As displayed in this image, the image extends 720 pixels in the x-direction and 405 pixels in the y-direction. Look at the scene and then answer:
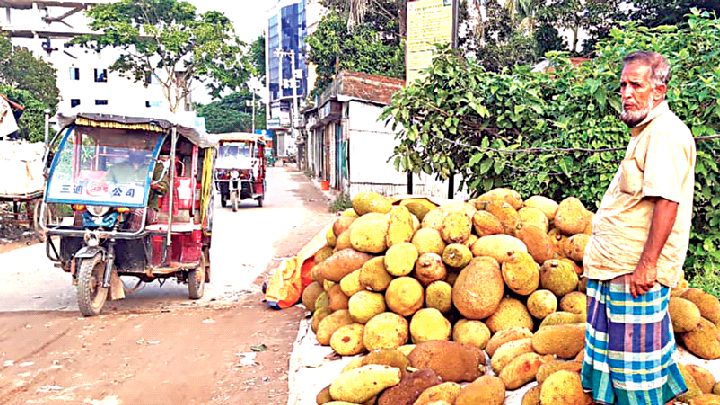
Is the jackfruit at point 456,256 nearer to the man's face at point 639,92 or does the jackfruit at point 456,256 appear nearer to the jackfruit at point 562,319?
the jackfruit at point 562,319

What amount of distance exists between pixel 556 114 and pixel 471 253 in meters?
Result: 2.83

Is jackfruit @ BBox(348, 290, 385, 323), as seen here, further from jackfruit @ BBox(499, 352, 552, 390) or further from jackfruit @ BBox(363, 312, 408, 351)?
jackfruit @ BBox(499, 352, 552, 390)

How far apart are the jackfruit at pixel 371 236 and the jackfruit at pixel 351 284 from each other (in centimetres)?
25

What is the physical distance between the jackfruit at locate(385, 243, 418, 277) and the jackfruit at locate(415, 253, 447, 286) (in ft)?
0.19

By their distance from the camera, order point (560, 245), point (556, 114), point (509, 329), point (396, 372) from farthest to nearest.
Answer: point (556, 114) < point (560, 245) < point (509, 329) < point (396, 372)

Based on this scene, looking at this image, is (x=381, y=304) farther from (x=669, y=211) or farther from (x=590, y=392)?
(x=669, y=211)

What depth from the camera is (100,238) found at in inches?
269

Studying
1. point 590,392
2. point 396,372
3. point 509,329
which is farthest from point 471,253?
point 590,392

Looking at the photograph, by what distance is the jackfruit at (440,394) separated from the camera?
3.38 meters

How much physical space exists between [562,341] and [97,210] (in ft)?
17.9

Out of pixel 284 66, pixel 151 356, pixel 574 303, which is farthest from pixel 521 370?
pixel 284 66

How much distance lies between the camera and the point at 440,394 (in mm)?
3402

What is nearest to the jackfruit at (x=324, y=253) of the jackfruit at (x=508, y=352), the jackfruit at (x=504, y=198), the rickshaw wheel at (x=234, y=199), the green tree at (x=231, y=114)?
the jackfruit at (x=504, y=198)

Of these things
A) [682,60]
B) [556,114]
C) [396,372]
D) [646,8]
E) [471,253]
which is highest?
[646,8]
